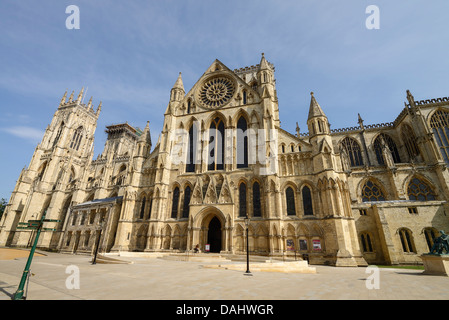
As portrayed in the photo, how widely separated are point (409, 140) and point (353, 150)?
7405 millimetres

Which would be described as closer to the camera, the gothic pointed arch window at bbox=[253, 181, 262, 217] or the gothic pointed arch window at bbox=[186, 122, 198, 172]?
the gothic pointed arch window at bbox=[253, 181, 262, 217]

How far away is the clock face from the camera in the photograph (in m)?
27.2

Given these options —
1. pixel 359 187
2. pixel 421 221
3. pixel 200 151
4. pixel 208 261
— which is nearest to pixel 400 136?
pixel 359 187

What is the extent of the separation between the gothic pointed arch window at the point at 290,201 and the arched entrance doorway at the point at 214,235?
7798 mm

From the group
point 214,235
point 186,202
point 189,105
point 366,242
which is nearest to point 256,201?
point 214,235

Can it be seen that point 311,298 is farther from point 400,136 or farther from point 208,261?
point 400,136

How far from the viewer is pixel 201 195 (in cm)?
2219

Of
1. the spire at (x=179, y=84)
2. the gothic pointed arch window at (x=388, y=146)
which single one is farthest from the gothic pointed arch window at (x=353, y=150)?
the spire at (x=179, y=84)

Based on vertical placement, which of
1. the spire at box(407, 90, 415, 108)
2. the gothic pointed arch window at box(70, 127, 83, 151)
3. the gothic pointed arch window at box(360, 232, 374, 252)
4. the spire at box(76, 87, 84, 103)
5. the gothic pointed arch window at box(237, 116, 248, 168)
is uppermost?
the spire at box(76, 87, 84, 103)

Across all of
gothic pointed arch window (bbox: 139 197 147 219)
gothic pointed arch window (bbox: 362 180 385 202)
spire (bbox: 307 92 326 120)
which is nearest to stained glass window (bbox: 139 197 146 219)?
gothic pointed arch window (bbox: 139 197 147 219)

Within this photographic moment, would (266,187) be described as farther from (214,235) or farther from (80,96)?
(80,96)

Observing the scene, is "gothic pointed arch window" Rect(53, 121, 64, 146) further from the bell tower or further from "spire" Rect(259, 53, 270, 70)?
"spire" Rect(259, 53, 270, 70)

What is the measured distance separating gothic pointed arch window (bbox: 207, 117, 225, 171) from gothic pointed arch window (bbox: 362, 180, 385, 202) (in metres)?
20.4

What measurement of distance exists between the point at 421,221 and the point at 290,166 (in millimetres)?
14055
